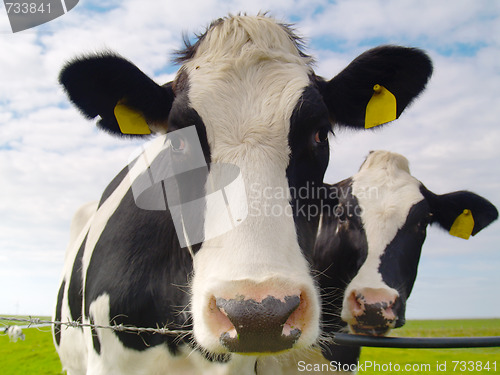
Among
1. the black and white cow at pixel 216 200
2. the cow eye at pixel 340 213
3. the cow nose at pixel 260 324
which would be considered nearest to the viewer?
the cow nose at pixel 260 324

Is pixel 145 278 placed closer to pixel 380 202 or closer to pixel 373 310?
pixel 373 310

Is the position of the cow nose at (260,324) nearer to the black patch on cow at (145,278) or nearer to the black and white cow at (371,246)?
the black patch on cow at (145,278)

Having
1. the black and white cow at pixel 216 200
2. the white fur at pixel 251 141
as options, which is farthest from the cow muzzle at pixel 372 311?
the white fur at pixel 251 141

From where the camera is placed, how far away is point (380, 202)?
4.98 m

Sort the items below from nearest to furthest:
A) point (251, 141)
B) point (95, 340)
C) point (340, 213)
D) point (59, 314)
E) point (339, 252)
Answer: point (251, 141)
point (95, 340)
point (59, 314)
point (339, 252)
point (340, 213)

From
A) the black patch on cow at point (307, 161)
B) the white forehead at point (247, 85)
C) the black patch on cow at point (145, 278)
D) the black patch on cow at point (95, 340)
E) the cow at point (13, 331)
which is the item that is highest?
the white forehead at point (247, 85)

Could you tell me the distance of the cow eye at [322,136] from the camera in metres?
2.60

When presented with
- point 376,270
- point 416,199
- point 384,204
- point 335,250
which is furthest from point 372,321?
point 416,199

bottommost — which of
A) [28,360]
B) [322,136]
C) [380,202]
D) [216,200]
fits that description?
[28,360]

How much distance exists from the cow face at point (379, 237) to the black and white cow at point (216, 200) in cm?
102

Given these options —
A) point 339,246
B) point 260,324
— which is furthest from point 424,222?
point 260,324

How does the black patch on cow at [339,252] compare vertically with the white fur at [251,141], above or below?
below

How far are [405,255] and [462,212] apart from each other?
2.10m

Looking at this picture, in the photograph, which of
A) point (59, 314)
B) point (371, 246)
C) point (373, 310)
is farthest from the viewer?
point (371, 246)
